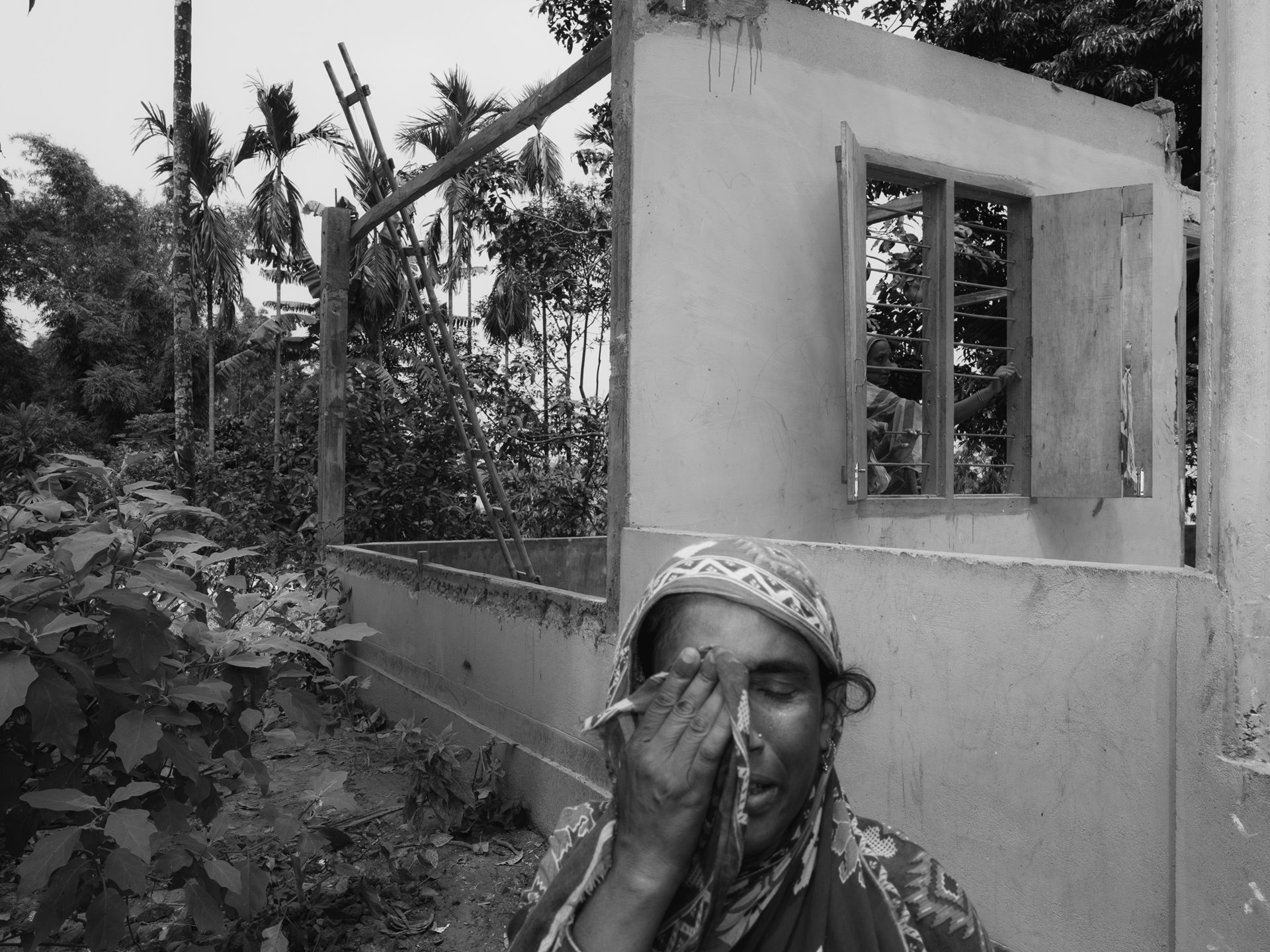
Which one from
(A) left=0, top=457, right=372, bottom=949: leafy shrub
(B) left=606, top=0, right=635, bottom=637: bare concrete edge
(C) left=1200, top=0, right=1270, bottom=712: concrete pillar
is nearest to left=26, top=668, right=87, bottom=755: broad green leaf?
(A) left=0, top=457, right=372, bottom=949: leafy shrub

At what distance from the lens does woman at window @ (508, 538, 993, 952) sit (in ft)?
3.34

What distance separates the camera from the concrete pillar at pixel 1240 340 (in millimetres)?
1880

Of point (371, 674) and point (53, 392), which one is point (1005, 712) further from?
point (53, 392)

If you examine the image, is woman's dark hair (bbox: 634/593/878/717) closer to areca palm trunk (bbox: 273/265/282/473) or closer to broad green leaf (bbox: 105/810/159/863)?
broad green leaf (bbox: 105/810/159/863)

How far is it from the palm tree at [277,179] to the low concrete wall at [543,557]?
45.5 feet

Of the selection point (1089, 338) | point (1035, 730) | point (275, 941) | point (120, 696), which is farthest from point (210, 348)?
point (1035, 730)

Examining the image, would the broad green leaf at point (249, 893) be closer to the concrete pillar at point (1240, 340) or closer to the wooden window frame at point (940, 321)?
the concrete pillar at point (1240, 340)

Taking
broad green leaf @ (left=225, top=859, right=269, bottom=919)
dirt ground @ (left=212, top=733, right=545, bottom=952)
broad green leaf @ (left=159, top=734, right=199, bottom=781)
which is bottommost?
dirt ground @ (left=212, top=733, right=545, bottom=952)

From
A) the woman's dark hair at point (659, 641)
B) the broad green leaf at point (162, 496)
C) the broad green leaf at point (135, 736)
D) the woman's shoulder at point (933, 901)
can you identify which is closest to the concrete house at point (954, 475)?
the woman's shoulder at point (933, 901)

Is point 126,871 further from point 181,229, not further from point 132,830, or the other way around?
point 181,229

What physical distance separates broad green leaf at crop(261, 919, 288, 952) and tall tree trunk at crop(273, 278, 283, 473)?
6.09 m

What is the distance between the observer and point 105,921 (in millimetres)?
2205

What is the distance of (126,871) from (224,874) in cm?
32

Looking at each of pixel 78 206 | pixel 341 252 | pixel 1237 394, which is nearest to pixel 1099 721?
pixel 1237 394
